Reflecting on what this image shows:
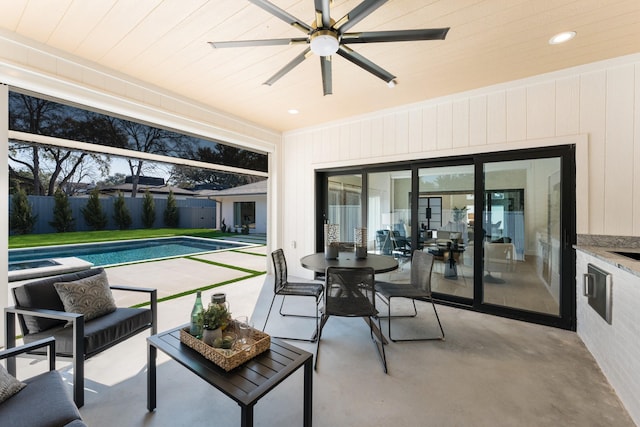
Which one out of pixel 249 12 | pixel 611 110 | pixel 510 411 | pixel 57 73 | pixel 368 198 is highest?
pixel 249 12

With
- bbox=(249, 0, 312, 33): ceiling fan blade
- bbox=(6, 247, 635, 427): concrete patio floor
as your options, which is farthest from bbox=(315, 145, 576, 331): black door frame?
bbox=(249, 0, 312, 33): ceiling fan blade

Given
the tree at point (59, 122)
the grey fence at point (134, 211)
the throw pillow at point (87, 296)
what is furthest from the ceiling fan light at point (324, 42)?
the grey fence at point (134, 211)

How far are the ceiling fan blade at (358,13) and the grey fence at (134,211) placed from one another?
13487 millimetres

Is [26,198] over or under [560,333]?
over

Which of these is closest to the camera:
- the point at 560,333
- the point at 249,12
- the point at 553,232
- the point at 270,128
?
the point at 249,12

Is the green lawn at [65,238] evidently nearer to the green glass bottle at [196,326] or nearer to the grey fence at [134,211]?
the grey fence at [134,211]

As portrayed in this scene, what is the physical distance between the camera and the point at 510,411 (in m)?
1.73

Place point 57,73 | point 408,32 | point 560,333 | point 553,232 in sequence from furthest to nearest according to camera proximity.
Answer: point 553,232
point 560,333
point 57,73
point 408,32

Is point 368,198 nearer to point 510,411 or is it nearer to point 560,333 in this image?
point 560,333

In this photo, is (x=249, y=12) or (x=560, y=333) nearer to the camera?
(x=249, y=12)

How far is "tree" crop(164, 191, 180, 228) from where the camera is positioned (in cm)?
1409

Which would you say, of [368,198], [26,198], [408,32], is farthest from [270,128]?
[26,198]

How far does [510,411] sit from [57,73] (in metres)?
4.74

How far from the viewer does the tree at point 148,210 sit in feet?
43.3
